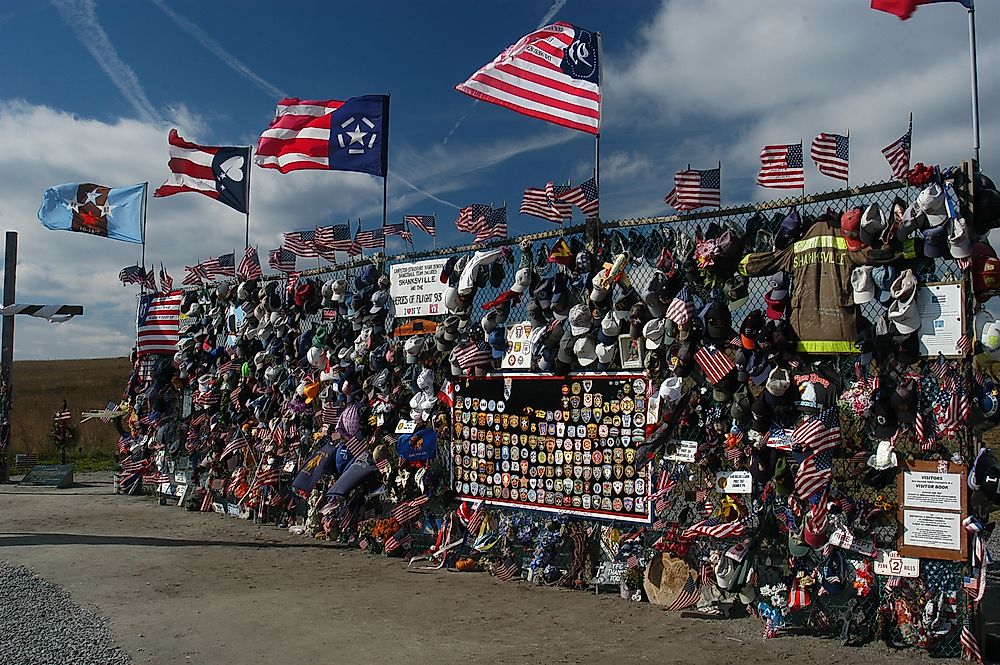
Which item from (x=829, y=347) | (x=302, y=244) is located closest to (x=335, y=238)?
(x=302, y=244)

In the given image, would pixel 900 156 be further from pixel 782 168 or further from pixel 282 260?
pixel 282 260

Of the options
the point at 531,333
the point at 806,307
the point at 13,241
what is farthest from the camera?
the point at 13,241

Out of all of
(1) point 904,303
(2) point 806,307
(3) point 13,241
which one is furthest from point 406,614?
(3) point 13,241

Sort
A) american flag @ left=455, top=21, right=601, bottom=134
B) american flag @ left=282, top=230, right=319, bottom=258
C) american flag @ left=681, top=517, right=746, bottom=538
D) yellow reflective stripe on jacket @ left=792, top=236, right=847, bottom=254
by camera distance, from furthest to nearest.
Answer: american flag @ left=282, top=230, right=319, bottom=258
american flag @ left=455, top=21, right=601, bottom=134
american flag @ left=681, top=517, right=746, bottom=538
yellow reflective stripe on jacket @ left=792, top=236, right=847, bottom=254

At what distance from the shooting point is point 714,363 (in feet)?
24.5

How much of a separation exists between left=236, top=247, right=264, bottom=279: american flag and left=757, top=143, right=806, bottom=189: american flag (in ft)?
29.2

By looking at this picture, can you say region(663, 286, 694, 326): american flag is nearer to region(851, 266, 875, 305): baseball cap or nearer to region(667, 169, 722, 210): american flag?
region(667, 169, 722, 210): american flag

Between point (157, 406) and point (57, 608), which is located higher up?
point (157, 406)

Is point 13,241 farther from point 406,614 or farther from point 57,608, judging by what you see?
point 406,614

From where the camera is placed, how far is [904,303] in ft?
21.3

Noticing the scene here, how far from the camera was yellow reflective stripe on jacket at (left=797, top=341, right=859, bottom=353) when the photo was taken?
22.1ft

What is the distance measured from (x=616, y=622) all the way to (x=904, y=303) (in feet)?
11.6

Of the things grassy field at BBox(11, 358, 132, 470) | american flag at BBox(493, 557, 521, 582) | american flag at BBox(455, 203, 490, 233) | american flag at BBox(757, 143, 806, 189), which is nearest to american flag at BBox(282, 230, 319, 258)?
american flag at BBox(455, 203, 490, 233)

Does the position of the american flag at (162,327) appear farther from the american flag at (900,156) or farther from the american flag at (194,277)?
the american flag at (900,156)
